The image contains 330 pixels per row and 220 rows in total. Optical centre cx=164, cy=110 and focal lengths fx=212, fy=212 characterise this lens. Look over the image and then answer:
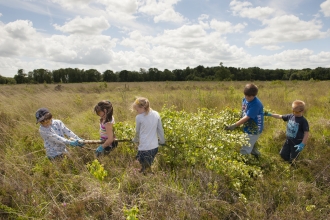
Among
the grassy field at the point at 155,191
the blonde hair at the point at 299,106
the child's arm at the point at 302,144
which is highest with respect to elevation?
the blonde hair at the point at 299,106

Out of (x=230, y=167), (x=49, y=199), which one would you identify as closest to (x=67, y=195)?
(x=49, y=199)

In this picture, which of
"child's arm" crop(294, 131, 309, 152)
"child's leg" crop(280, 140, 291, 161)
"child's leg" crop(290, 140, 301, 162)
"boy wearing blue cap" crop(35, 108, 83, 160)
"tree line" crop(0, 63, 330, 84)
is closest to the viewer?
"boy wearing blue cap" crop(35, 108, 83, 160)

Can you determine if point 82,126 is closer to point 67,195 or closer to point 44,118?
point 44,118

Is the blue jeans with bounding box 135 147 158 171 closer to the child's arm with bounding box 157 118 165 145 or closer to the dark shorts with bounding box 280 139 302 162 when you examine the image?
the child's arm with bounding box 157 118 165 145

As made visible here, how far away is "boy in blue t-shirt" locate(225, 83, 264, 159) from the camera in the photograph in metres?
3.97

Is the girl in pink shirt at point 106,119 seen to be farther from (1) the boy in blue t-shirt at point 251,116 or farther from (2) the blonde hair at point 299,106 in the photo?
(2) the blonde hair at point 299,106

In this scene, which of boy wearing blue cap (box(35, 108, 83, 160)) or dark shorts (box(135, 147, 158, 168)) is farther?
boy wearing blue cap (box(35, 108, 83, 160))

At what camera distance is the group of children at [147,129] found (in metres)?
3.48

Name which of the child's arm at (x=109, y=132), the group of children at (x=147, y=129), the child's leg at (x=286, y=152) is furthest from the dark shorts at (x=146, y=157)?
the child's leg at (x=286, y=152)

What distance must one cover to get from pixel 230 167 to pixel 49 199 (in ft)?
8.60

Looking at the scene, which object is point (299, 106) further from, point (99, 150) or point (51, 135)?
point (51, 135)

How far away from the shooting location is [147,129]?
136 inches

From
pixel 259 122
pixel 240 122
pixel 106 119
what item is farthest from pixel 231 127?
pixel 106 119

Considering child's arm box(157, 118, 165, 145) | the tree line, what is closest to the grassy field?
child's arm box(157, 118, 165, 145)
